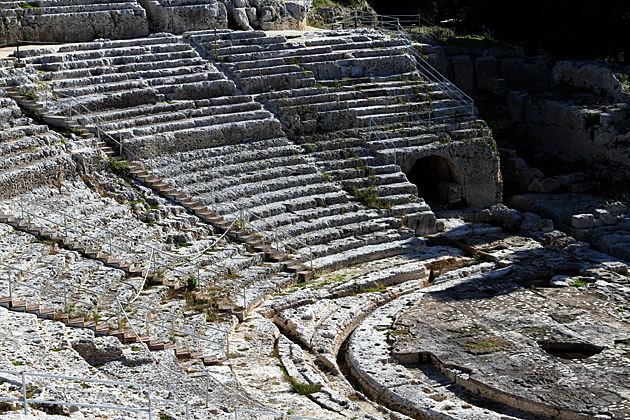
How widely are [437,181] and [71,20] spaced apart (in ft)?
33.6

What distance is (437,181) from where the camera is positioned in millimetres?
25094

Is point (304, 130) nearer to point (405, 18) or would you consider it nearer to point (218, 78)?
point (218, 78)

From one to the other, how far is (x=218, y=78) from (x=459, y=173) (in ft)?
21.4

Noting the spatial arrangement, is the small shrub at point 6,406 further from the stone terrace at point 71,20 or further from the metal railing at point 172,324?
the stone terrace at point 71,20

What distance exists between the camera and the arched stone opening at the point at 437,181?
24.2 metres

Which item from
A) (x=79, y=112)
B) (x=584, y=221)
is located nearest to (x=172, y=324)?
(x=79, y=112)

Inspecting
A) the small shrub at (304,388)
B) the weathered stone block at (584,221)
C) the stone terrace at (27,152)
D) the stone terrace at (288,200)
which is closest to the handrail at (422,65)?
the weathered stone block at (584,221)

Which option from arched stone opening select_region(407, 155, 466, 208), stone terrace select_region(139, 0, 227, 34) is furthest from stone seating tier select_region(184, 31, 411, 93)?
arched stone opening select_region(407, 155, 466, 208)

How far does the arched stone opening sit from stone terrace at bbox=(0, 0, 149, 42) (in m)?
8.12

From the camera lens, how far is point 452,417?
14320 millimetres

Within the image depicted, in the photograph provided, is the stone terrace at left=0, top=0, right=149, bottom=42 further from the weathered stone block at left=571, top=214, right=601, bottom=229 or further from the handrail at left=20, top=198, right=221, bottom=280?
the weathered stone block at left=571, top=214, right=601, bottom=229

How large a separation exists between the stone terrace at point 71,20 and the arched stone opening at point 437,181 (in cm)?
812

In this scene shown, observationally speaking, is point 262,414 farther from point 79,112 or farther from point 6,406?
point 79,112

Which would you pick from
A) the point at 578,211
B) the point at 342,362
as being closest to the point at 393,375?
the point at 342,362
